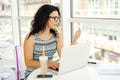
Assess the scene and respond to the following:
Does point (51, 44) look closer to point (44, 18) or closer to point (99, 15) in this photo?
point (44, 18)

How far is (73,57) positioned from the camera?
1507 mm

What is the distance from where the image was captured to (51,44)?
2070 mm

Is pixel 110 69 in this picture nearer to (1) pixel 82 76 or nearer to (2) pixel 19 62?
(1) pixel 82 76

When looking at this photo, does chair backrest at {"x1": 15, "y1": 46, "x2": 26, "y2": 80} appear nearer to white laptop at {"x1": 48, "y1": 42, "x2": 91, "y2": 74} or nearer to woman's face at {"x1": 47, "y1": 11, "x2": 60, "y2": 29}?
woman's face at {"x1": 47, "y1": 11, "x2": 60, "y2": 29}

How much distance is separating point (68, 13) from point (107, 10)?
0.59 meters

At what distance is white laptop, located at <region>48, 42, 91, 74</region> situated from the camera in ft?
4.71

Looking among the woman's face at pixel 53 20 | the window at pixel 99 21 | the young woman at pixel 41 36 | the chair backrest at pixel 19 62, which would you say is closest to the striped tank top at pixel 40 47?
the young woman at pixel 41 36

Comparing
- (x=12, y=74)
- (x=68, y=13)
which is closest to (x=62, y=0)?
(x=68, y=13)

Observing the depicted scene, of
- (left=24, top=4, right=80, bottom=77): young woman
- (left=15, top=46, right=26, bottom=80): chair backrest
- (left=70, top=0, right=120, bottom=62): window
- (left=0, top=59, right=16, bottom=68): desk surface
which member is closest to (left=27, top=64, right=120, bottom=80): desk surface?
(left=24, top=4, right=80, bottom=77): young woman

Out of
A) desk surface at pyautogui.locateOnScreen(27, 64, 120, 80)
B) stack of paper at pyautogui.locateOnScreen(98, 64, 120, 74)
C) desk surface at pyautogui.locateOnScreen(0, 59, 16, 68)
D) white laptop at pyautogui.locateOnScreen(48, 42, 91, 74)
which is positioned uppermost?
white laptop at pyautogui.locateOnScreen(48, 42, 91, 74)

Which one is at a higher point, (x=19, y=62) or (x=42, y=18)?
(x=42, y=18)

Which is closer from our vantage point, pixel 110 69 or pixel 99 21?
pixel 110 69

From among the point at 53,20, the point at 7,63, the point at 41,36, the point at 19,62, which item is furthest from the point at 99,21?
the point at 7,63

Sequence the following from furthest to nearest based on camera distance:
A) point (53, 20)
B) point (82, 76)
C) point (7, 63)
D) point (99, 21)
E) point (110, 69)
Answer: point (7, 63), point (99, 21), point (53, 20), point (110, 69), point (82, 76)
